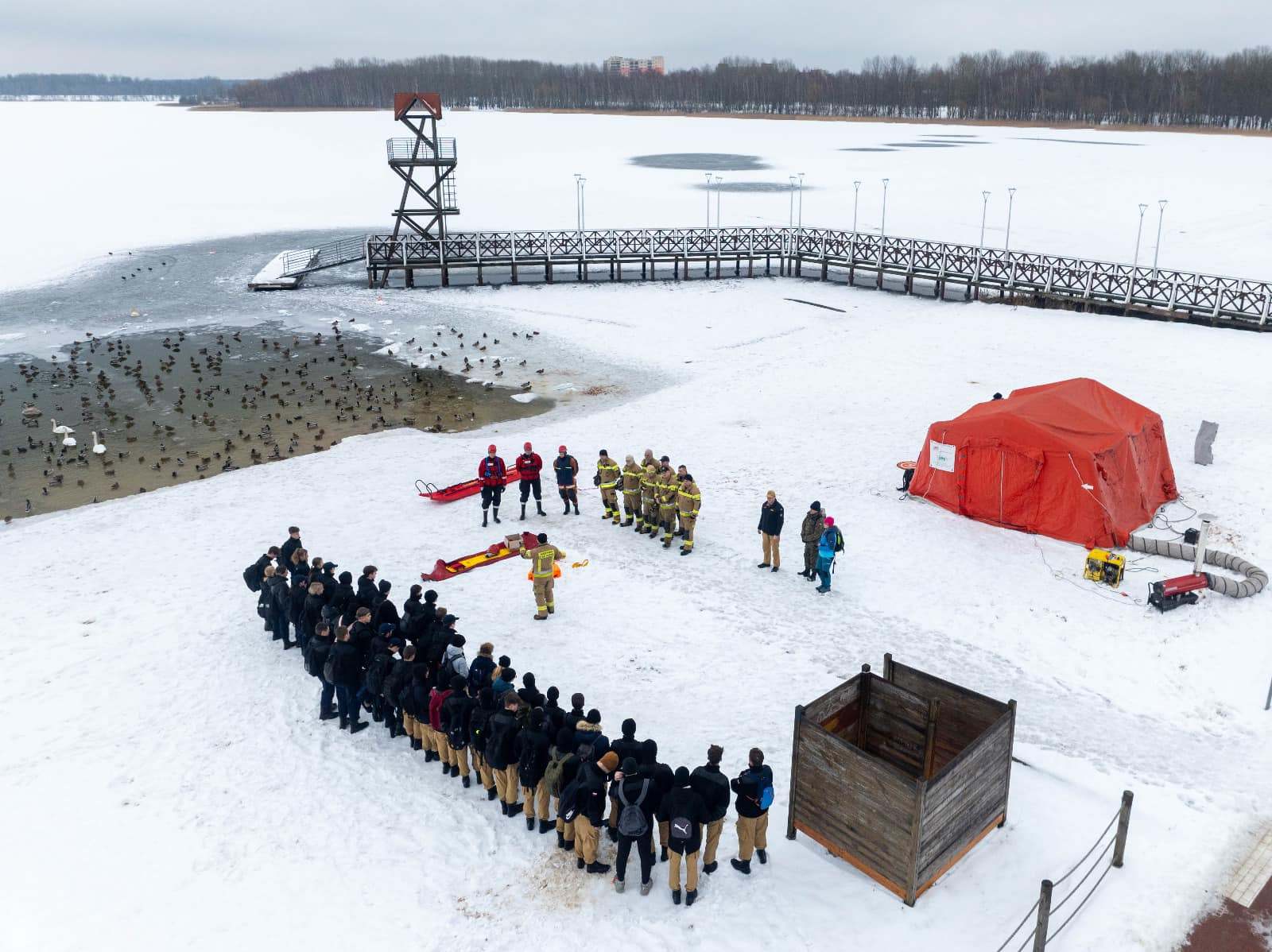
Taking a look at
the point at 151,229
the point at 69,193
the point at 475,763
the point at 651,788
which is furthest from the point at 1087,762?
the point at 69,193

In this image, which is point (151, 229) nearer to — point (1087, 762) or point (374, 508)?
point (374, 508)

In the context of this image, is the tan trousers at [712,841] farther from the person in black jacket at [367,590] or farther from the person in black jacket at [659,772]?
the person in black jacket at [367,590]

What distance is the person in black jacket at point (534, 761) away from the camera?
326 inches

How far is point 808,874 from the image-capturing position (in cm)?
797

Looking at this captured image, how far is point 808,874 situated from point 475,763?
10.6ft

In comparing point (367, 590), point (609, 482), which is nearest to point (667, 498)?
point (609, 482)

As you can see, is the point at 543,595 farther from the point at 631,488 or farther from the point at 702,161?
the point at 702,161

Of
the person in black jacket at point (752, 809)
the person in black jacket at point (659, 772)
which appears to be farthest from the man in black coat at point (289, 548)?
the person in black jacket at point (752, 809)

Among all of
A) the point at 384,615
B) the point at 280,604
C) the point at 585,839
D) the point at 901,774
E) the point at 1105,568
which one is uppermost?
the point at 901,774

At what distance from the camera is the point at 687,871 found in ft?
25.1

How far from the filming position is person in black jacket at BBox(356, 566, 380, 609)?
440 inches

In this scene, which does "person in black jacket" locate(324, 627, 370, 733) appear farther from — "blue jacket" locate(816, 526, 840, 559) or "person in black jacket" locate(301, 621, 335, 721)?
"blue jacket" locate(816, 526, 840, 559)

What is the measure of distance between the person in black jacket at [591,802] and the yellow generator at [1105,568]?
8.24 metres

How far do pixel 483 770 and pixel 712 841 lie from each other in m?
2.44
